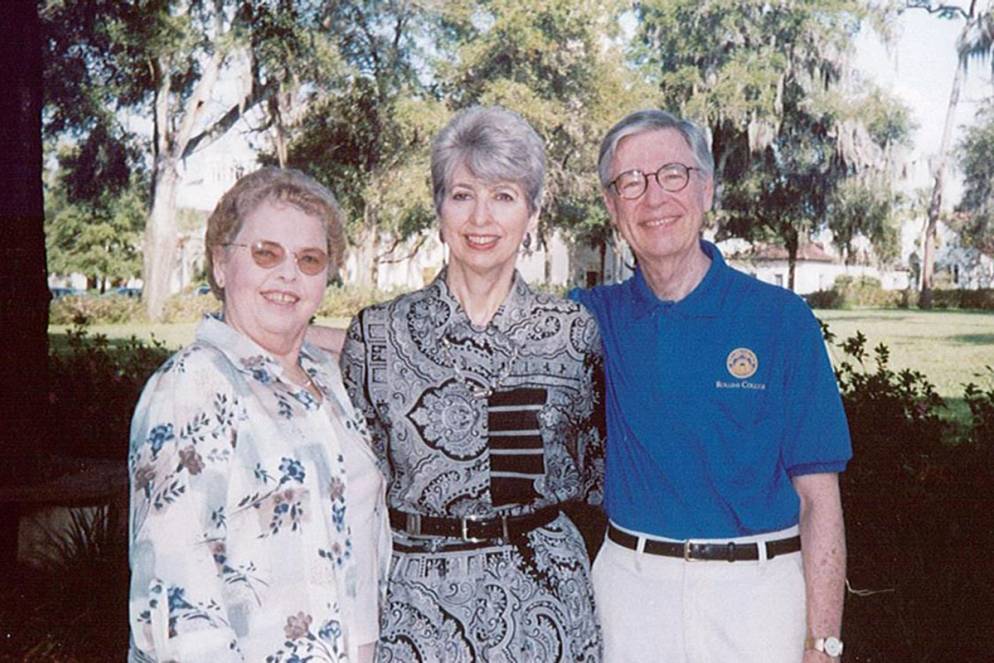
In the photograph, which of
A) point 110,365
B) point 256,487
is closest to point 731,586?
point 256,487

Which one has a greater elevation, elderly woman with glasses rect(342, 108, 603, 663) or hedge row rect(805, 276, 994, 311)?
hedge row rect(805, 276, 994, 311)

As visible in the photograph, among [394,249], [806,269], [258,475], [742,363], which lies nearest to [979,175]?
[806,269]

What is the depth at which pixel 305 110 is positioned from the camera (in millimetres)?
14266

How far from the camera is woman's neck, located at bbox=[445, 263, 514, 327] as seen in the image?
255 cm

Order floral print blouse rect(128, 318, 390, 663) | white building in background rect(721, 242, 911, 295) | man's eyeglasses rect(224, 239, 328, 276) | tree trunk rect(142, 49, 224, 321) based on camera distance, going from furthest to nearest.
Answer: tree trunk rect(142, 49, 224, 321) → white building in background rect(721, 242, 911, 295) → man's eyeglasses rect(224, 239, 328, 276) → floral print blouse rect(128, 318, 390, 663)

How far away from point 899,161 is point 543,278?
5.66 metres

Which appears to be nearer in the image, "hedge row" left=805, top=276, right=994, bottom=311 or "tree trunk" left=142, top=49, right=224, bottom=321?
"hedge row" left=805, top=276, right=994, bottom=311

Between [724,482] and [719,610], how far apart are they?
0.35 m

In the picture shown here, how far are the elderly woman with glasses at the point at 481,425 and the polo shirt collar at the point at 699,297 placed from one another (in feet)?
0.77

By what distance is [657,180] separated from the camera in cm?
269

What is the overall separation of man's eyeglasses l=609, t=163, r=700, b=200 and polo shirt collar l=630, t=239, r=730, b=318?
0.23 metres

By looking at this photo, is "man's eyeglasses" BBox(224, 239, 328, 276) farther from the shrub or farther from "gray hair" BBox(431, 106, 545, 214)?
the shrub

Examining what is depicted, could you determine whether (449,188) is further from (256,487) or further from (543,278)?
(543,278)

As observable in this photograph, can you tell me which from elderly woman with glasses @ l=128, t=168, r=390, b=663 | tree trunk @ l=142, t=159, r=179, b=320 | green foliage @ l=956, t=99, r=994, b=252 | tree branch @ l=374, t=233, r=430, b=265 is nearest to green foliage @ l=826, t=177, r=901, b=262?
green foliage @ l=956, t=99, r=994, b=252
